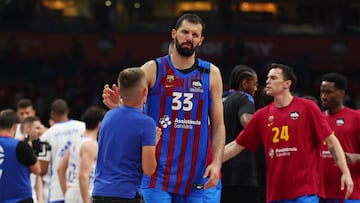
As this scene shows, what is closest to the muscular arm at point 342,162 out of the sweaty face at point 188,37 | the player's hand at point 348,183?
the player's hand at point 348,183

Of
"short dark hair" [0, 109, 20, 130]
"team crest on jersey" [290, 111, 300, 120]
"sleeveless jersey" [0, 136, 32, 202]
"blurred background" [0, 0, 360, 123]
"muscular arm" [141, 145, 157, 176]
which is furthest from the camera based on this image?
"blurred background" [0, 0, 360, 123]

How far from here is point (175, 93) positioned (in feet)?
24.5

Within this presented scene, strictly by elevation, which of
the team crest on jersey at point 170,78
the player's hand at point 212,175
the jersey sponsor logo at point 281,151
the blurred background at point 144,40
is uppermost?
the blurred background at point 144,40

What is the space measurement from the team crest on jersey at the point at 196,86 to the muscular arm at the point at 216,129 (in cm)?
12

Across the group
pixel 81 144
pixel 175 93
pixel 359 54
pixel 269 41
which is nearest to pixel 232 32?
pixel 269 41

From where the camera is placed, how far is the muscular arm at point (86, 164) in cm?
1066

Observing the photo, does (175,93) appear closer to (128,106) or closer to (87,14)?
(128,106)

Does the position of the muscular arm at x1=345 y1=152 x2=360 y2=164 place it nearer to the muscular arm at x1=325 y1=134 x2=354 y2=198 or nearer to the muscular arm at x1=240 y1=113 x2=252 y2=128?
the muscular arm at x1=325 y1=134 x2=354 y2=198

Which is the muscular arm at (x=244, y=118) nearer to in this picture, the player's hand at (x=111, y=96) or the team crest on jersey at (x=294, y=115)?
the team crest on jersey at (x=294, y=115)

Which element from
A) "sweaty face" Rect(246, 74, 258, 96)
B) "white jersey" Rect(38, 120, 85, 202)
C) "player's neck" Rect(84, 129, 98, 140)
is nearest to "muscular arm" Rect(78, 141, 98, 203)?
"player's neck" Rect(84, 129, 98, 140)

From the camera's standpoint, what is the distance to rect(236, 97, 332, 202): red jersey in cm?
845

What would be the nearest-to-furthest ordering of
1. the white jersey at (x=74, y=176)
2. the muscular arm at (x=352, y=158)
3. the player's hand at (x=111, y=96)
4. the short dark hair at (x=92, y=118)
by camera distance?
the player's hand at (x=111, y=96), the muscular arm at (x=352, y=158), the short dark hair at (x=92, y=118), the white jersey at (x=74, y=176)

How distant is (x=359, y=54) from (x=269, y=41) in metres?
3.15

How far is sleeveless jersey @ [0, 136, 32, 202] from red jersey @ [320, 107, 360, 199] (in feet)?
10.9
